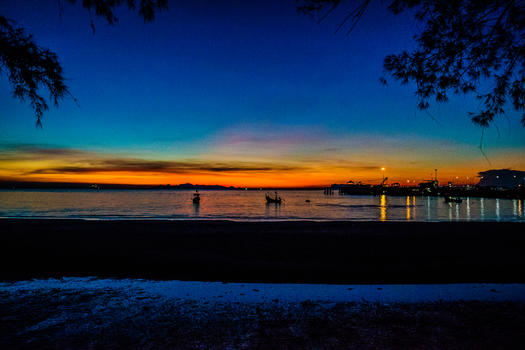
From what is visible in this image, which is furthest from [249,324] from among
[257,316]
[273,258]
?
[273,258]

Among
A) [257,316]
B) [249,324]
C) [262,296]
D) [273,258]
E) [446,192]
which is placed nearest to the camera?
[249,324]

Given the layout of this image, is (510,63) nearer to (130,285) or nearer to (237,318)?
(237,318)

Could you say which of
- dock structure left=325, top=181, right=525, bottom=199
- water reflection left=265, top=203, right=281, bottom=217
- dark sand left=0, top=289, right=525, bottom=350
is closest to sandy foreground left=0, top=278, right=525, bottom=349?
dark sand left=0, top=289, right=525, bottom=350

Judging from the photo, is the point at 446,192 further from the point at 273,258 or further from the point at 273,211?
the point at 273,258

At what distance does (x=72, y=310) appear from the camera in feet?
17.9

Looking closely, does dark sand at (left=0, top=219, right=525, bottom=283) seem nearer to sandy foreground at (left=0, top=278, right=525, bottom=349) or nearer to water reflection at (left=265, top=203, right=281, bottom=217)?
sandy foreground at (left=0, top=278, right=525, bottom=349)

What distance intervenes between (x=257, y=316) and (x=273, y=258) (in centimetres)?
592

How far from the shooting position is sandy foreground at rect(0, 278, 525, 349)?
13.6ft

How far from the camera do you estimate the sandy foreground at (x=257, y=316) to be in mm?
4152

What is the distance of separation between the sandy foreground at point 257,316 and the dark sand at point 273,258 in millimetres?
1161

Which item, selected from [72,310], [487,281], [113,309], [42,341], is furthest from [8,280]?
[487,281]

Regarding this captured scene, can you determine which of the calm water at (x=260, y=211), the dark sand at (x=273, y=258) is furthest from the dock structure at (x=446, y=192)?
the dark sand at (x=273, y=258)

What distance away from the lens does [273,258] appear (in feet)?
36.4

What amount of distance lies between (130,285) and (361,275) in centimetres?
656
